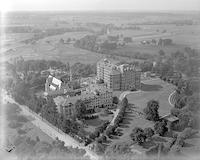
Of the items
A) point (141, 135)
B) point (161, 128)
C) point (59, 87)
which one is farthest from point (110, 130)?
point (59, 87)

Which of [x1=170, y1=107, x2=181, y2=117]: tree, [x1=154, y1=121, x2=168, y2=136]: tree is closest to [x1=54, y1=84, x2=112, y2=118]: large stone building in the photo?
[x1=170, y1=107, x2=181, y2=117]: tree

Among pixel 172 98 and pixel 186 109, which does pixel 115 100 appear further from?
pixel 186 109

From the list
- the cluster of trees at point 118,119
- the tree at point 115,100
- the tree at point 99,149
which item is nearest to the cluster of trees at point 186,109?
the cluster of trees at point 118,119

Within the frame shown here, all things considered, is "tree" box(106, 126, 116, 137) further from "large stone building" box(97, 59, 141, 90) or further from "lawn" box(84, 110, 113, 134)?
"large stone building" box(97, 59, 141, 90)

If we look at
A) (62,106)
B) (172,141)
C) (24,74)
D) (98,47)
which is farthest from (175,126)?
(98,47)

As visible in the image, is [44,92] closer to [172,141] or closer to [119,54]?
[172,141]

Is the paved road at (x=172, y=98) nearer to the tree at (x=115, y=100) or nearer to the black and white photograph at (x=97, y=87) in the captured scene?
the black and white photograph at (x=97, y=87)
